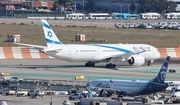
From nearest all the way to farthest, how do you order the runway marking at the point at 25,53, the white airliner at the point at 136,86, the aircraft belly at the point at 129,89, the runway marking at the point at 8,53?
1. the white airliner at the point at 136,86
2. the aircraft belly at the point at 129,89
3. the runway marking at the point at 8,53
4. the runway marking at the point at 25,53

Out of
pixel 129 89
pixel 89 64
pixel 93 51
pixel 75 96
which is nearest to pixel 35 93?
pixel 75 96

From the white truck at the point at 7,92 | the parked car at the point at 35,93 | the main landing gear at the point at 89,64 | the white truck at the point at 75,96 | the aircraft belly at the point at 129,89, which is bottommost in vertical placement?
the main landing gear at the point at 89,64

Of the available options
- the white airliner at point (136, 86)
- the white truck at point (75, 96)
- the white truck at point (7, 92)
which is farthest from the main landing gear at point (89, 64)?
the white truck at point (75, 96)

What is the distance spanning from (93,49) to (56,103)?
114ft

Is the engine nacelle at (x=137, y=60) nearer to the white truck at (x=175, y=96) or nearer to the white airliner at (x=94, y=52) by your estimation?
the white airliner at (x=94, y=52)

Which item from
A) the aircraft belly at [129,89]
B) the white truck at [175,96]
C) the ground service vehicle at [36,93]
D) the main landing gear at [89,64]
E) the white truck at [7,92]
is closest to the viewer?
the white truck at [175,96]

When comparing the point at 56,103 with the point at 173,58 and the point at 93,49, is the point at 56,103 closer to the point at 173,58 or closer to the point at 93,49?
the point at 93,49

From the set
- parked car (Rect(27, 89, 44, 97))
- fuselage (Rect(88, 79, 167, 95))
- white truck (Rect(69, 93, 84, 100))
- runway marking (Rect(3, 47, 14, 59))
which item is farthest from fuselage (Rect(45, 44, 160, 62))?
white truck (Rect(69, 93, 84, 100))

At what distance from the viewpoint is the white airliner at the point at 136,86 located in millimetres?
58344

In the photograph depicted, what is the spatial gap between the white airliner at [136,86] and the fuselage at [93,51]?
22681 millimetres

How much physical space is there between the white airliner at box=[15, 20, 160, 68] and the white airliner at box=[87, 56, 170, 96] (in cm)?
2270

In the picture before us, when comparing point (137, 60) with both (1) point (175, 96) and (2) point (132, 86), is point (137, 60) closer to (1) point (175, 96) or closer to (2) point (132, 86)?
(2) point (132, 86)

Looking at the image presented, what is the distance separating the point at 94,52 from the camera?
8956cm

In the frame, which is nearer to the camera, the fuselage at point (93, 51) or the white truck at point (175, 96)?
the white truck at point (175, 96)
